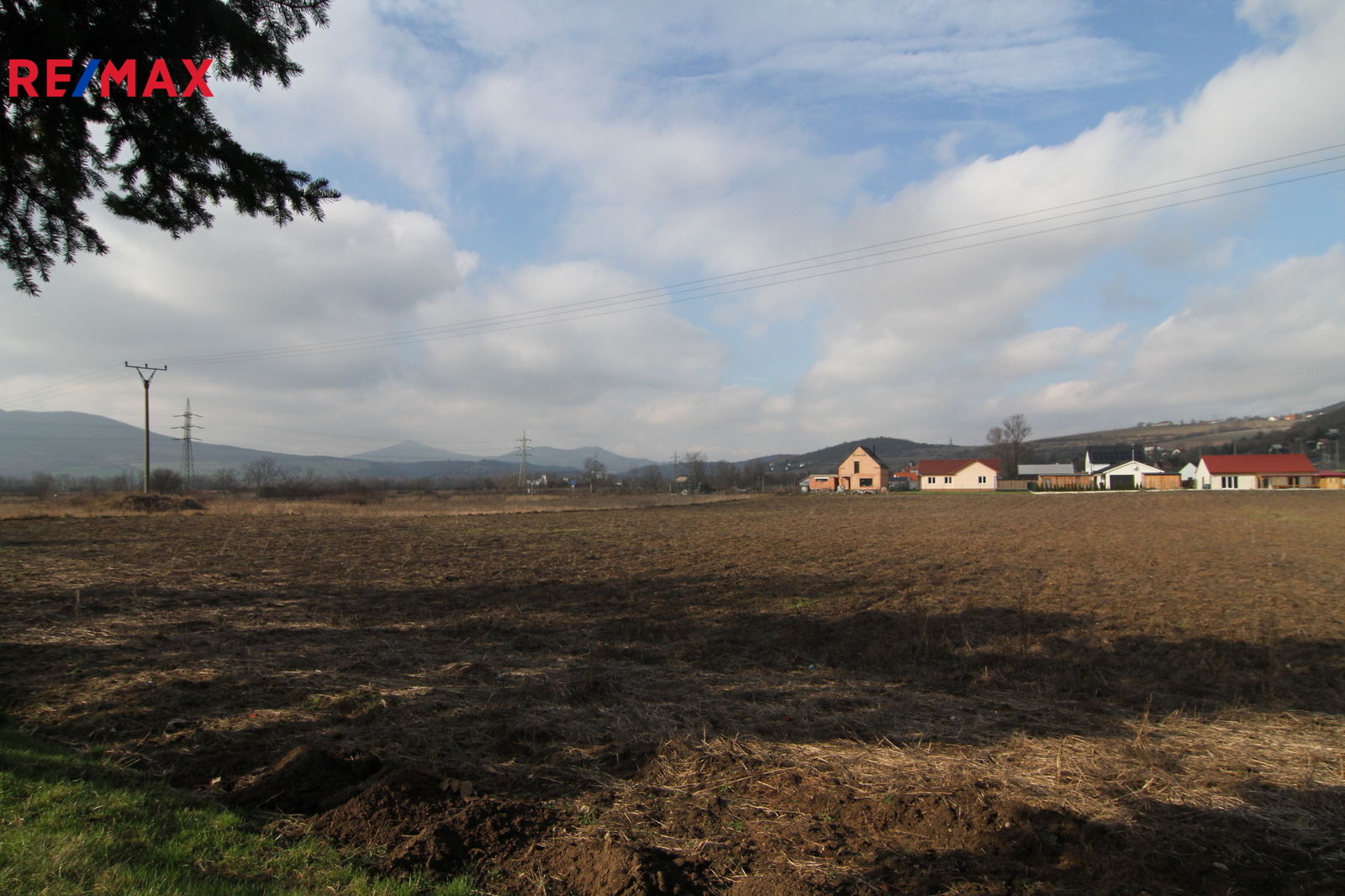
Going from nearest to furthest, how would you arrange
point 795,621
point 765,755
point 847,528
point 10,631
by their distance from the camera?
point 765,755 < point 10,631 < point 795,621 < point 847,528

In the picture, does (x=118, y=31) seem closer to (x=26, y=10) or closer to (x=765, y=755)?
(x=26, y=10)

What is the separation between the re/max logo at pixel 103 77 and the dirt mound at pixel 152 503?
1528 inches

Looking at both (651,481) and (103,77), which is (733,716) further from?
(651,481)

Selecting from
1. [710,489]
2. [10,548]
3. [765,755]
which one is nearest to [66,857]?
[765,755]

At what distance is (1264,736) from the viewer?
19.2 ft

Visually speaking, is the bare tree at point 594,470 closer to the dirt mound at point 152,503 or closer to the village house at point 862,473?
the village house at point 862,473

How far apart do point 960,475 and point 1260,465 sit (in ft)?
123

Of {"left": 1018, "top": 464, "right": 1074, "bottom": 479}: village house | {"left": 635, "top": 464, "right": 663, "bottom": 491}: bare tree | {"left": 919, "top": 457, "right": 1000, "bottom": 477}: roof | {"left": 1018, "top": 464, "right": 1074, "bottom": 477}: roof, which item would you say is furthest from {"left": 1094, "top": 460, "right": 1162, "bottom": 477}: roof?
{"left": 635, "top": 464, "right": 663, "bottom": 491}: bare tree

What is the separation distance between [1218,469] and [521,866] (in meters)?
118

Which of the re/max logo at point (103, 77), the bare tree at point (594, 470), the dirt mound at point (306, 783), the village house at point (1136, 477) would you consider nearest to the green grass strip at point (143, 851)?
the dirt mound at point (306, 783)

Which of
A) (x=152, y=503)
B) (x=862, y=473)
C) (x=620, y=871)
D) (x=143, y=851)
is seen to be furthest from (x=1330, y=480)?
(x=152, y=503)

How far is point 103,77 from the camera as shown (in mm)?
6137

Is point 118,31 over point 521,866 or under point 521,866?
Answer: over

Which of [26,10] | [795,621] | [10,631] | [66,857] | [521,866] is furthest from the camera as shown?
[795,621]
